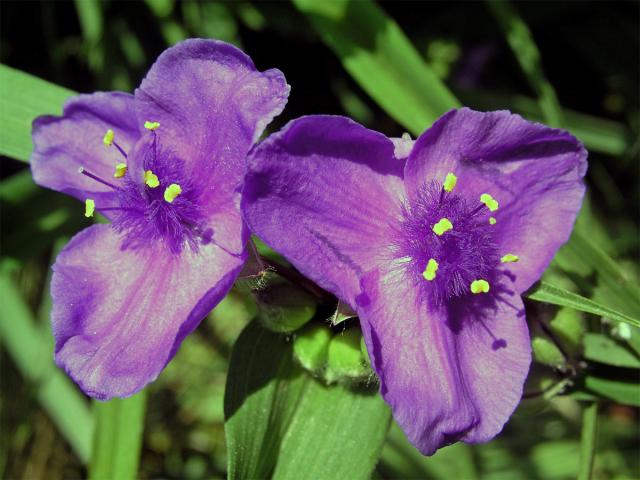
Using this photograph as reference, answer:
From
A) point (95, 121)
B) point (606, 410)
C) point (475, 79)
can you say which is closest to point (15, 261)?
point (95, 121)

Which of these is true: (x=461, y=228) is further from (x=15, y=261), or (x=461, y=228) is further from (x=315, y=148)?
(x=15, y=261)

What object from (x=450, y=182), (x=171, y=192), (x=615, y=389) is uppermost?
(x=450, y=182)

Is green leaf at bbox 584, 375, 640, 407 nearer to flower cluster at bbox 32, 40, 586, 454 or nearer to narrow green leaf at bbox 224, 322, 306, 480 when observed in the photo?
flower cluster at bbox 32, 40, 586, 454

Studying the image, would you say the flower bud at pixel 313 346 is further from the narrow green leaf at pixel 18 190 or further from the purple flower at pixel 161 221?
the narrow green leaf at pixel 18 190

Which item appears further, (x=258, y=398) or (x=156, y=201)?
(x=258, y=398)

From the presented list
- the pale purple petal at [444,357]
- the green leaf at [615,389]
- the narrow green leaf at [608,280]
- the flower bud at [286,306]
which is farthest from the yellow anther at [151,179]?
the green leaf at [615,389]

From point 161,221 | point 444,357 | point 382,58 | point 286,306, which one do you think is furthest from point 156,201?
point 382,58

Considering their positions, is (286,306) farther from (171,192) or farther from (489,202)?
(489,202)
